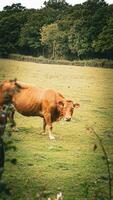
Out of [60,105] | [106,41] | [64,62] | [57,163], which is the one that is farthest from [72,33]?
[57,163]

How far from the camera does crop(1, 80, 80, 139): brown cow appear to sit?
1533 cm

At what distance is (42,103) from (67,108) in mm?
883

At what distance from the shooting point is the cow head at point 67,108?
15.1m

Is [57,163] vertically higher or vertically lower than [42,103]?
lower

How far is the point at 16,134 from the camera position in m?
15.2

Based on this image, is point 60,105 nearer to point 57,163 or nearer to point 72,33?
point 57,163

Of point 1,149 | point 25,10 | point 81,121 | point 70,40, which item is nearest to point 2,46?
point 25,10

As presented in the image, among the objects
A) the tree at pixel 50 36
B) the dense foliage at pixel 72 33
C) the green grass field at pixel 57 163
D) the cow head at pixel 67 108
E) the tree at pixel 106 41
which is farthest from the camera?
the tree at pixel 106 41

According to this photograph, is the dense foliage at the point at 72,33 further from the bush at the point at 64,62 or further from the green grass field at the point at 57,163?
the green grass field at the point at 57,163

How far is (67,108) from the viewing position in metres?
15.2

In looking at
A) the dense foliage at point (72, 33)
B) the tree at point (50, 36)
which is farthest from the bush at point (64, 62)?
the tree at point (50, 36)

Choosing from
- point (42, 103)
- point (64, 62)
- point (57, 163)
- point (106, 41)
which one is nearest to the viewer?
point (57, 163)

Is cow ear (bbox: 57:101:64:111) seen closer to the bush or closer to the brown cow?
the brown cow

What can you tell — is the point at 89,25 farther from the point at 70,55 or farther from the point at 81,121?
the point at 81,121
